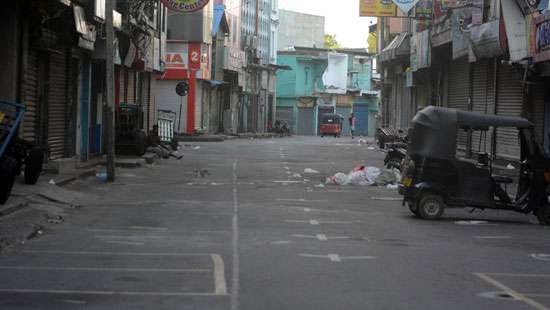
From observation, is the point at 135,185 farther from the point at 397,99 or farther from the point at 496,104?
the point at 397,99

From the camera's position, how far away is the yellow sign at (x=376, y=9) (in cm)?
4169

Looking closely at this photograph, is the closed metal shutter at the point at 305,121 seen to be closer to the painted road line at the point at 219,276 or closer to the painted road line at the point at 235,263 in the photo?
the painted road line at the point at 235,263

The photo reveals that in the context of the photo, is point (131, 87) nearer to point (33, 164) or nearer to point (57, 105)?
point (57, 105)

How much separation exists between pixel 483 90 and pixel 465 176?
18736 millimetres

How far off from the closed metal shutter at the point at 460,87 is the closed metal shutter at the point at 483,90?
0.74m

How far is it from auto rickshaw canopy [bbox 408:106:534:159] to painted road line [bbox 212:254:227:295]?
6.27 meters

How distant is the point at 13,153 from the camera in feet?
56.3

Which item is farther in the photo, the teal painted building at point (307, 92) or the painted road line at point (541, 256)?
the teal painted building at point (307, 92)

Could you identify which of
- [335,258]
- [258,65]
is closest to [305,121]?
[258,65]

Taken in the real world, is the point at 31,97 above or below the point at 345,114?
below

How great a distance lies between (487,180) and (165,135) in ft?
73.5

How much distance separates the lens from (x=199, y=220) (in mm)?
15531

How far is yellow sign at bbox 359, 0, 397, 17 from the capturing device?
41688mm

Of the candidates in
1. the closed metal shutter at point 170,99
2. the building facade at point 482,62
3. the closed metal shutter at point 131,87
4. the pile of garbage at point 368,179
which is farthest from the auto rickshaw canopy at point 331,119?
the pile of garbage at point 368,179
